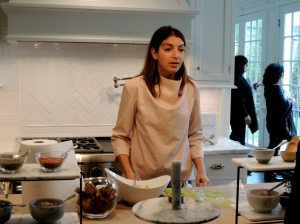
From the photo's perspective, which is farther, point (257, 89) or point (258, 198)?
point (257, 89)

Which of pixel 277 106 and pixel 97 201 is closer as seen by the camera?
pixel 97 201

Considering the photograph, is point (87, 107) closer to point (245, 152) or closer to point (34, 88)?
point (34, 88)

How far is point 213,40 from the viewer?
3736 mm

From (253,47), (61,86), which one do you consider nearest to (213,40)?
(61,86)

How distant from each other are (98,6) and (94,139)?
40.7 inches

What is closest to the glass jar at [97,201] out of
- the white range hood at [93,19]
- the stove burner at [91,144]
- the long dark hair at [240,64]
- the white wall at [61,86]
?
the stove burner at [91,144]

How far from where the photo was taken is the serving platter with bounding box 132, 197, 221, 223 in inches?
39.7

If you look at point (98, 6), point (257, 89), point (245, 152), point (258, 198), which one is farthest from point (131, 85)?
point (257, 89)

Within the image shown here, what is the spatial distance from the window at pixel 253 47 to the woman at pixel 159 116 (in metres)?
4.75

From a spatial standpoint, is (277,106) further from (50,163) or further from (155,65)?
(50,163)

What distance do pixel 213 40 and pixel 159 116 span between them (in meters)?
1.79

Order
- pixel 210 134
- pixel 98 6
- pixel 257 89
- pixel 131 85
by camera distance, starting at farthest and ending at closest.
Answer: pixel 257 89, pixel 210 134, pixel 98 6, pixel 131 85

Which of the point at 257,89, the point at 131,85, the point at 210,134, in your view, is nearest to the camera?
the point at 131,85

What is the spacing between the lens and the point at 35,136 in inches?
141
